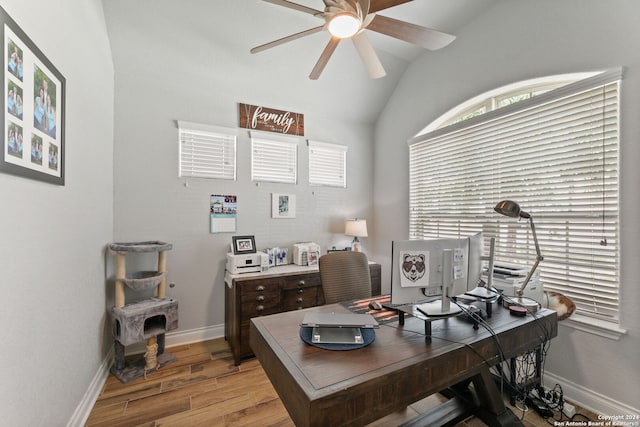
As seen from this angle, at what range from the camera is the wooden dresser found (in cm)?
253

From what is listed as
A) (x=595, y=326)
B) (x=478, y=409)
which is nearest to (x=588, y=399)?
(x=595, y=326)

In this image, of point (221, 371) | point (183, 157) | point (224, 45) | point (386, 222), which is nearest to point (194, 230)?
point (183, 157)

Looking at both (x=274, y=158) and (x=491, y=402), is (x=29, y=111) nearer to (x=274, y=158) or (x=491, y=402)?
(x=274, y=158)

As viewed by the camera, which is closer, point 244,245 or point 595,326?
point 595,326

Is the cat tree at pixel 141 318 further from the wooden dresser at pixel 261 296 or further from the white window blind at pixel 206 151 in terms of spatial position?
the white window blind at pixel 206 151

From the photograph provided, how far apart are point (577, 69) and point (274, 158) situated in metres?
2.80

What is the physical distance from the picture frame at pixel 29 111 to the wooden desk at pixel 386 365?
1291 millimetres

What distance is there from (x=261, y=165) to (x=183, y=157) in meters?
0.83

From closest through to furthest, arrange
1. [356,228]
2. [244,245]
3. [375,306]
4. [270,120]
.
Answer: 1. [375,306]
2. [244,245]
3. [270,120]
4. [356,228]

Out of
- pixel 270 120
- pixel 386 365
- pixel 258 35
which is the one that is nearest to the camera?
pixel 386 365

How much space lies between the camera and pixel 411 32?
5.75ft

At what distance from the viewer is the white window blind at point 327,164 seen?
3535 millimetres

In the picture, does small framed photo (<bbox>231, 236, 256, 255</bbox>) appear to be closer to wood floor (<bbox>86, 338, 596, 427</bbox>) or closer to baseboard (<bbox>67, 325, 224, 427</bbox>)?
baseboard (<bbox>67, 325, 224, 427</bbox>)

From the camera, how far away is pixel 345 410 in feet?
3.04
